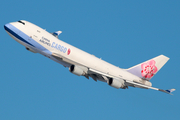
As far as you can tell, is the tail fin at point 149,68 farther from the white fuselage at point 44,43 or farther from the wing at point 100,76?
the white fuselage at point 44,43

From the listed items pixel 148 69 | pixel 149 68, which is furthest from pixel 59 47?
pixel 149 68

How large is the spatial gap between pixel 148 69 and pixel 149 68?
1.21ft

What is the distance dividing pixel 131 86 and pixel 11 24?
1032 inches

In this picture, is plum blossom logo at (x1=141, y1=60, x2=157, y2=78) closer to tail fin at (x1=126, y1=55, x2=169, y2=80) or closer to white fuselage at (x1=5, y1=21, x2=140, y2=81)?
tail fin at (x1=126, y1=55, x2=169, y2=80)

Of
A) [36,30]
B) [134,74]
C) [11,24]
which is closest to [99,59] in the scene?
[134,74]

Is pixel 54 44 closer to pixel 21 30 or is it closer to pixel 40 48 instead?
pixel 40 48

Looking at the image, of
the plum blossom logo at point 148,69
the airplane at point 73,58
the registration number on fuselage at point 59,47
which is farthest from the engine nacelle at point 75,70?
the plum blossom logo at point 148,69

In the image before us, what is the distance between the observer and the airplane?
50.5 metres

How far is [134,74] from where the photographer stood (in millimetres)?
61438

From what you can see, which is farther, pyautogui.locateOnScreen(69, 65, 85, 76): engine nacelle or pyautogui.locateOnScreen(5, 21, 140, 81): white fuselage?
pyautogui.locateOnScreen(69, 65, 85, 76): engine nacelle

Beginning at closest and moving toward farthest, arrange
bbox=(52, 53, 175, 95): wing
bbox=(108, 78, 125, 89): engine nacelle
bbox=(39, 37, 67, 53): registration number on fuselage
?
bbox=(39, 37, 67, 53): registration number on fuselage < bbox=(52, 53, 175, 95): wing < bbox=(108, 78, 125, 89): engine nacelle

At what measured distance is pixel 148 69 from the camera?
62.7 metres

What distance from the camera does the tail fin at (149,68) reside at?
6172cm

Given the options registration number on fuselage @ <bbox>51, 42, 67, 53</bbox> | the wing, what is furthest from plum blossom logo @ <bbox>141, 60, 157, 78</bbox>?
registration number on fuselage @ <bbox>51, 42, 67, 53</bbox>
